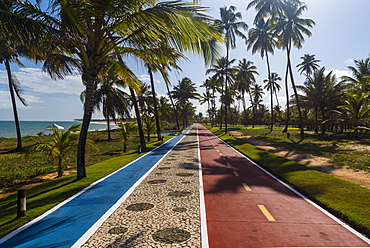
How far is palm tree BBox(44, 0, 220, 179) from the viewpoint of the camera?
19.9 ft

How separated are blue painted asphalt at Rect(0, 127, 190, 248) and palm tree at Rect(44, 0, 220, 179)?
276cm

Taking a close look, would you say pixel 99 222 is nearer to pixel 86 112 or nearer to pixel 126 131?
pixel 86 112

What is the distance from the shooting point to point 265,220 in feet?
17.5

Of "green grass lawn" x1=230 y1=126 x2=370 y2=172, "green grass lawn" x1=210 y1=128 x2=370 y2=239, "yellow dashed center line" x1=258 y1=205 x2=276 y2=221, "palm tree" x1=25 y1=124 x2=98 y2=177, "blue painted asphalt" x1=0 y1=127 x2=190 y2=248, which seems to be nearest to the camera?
"blue painted asphalt" x1=0 y1=127 x2=190 y2=248

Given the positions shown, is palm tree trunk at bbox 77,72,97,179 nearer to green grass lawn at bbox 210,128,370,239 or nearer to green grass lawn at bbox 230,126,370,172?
green grass lawn at bbox 210,128,370,239

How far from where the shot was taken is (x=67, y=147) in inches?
428

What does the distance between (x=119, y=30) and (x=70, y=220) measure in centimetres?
692

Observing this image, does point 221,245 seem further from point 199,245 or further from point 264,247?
point 264,247

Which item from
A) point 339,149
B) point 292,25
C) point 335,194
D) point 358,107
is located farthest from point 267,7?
point 335,194

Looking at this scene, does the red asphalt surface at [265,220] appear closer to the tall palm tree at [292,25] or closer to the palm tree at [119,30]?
the palm tree at [119,30]

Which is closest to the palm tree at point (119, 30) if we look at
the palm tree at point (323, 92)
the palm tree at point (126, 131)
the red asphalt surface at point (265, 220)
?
the red asphalt surface at point (265, 220)

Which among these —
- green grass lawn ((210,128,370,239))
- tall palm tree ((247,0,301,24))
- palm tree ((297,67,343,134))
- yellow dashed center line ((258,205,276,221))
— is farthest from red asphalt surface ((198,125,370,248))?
palm tree ((297,67,343,134))

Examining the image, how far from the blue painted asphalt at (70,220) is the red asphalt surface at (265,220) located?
288 cm

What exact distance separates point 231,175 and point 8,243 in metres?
8.08
